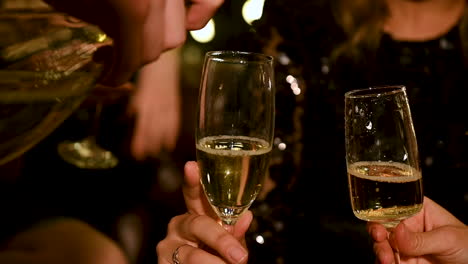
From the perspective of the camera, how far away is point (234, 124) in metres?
0.63

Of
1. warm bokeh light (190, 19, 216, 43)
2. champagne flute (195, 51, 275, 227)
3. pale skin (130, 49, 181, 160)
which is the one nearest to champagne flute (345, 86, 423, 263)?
champagne flute (195, 51, 275, 227)

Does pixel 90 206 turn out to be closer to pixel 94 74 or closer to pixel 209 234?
pixel 209 234

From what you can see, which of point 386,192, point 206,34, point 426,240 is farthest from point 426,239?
point 206,34

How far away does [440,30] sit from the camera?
167 cm

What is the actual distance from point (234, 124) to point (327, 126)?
111 centimetres

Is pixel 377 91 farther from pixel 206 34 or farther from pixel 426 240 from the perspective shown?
pixel 206 34

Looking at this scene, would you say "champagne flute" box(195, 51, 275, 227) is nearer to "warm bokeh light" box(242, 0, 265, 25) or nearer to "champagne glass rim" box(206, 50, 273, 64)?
"champagne glass rim" box(206, 50, 273, 64)

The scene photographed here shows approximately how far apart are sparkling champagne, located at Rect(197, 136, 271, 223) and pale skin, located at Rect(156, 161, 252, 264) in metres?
0.04

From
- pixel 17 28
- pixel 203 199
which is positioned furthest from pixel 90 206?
pixel 17 28

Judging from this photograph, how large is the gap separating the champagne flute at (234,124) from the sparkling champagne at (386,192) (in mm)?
165

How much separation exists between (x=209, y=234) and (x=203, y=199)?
0.12m

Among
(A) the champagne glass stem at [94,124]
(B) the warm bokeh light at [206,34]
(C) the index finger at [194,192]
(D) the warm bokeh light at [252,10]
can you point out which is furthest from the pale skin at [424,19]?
(C) the index finger at [194,192]

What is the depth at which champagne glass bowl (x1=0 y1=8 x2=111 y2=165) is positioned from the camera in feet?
0.69

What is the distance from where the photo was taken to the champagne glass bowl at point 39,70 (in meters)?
0.21
